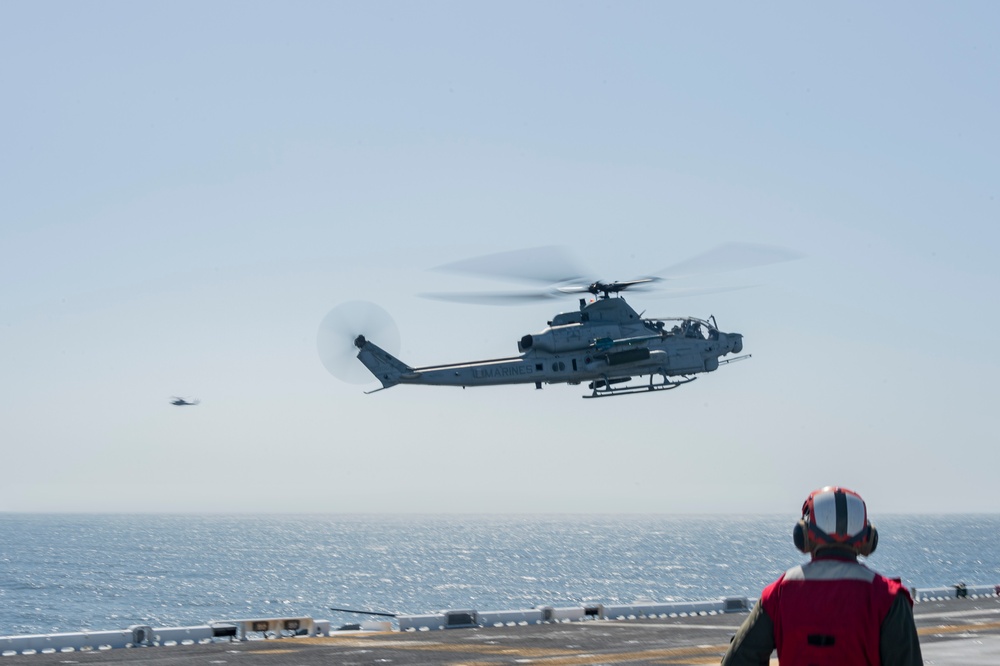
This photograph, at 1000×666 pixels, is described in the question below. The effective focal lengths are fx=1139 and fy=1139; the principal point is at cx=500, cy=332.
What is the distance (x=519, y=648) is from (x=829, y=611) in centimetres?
1925

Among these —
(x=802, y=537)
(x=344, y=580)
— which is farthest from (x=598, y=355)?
(x=344, y=580)

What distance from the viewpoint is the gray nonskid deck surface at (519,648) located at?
21578 mm

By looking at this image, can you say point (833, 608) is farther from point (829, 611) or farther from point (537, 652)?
point (537, 652)

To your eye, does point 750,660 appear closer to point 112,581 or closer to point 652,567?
point 112,581

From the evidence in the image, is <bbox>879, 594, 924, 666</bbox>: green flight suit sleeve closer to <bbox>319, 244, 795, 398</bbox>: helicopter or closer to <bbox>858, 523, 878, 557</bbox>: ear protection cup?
<bbox>858, 523, 878, 557</bbox>: ear protection cup

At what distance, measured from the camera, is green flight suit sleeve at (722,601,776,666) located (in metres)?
5.17

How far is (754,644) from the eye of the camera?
5199 millimetres

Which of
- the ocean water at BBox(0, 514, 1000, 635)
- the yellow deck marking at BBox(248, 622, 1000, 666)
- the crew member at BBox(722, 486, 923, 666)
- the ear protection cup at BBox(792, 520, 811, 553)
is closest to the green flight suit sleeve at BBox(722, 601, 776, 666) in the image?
the crew member at BBox(722, 486, 923, 666)

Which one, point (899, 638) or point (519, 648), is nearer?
point (899, 638)

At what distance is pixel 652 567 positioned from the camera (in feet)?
482

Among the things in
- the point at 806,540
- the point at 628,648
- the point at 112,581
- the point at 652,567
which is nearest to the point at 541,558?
the point at 652,567

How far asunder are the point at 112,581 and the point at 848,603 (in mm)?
121452

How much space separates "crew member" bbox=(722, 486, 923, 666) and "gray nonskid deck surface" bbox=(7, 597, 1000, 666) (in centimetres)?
1629

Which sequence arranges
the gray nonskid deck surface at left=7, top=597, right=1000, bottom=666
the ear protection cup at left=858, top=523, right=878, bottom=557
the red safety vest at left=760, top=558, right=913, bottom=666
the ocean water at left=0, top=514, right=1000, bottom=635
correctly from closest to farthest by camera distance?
the red safety vest at left=760, top=558, right=913, bottom=666 < the ear protection cup at left=858, top=523, right=878, bottom=557 < the gray nonskid deck surface at left=7, top=597, right=1000, bottom=666 < the ocean water at left=0, top=514, right=1000, bottom=635
